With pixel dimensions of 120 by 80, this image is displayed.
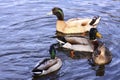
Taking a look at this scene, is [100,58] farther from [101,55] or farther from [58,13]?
[58,13]

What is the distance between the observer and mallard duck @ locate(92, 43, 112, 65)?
12844 mm

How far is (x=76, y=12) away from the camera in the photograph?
17766mm

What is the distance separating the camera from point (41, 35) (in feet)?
49.6

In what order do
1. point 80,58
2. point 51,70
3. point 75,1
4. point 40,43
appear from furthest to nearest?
1. point 75,1
2. point 40,43
3. point 80,58
4. point 51,70

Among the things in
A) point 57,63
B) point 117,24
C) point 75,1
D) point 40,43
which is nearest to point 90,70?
point 57,63

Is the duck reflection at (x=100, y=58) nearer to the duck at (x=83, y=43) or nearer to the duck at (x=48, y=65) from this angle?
the duck at (x=83, y=43)

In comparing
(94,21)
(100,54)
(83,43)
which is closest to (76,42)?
(83,43)

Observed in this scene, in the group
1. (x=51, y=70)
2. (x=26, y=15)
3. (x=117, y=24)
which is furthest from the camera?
(x=26, y=15)

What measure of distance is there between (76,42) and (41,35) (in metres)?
1.66

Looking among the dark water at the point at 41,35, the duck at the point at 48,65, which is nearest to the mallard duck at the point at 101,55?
the dark water at the point at 41,35

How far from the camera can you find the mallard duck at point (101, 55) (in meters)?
12.8

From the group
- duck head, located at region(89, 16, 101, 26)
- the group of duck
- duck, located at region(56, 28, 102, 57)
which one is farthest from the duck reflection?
duck head, located at region(89, 16, 101, 26)

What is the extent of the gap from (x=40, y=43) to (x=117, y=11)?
473 cm

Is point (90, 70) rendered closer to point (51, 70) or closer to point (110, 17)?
point (51, 70)
